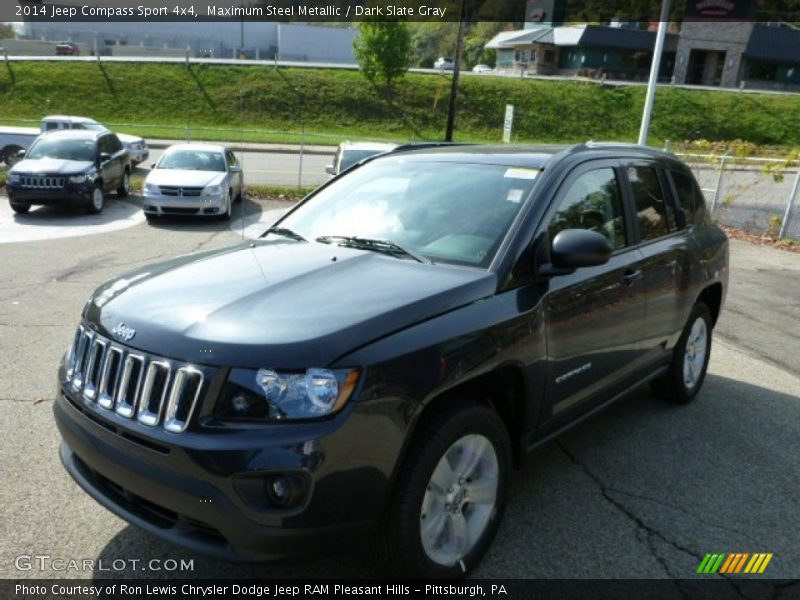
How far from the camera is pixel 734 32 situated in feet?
195

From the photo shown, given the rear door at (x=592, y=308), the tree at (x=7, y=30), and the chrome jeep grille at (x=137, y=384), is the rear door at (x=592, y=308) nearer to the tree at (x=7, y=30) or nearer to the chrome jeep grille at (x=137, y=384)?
the chrome jeep grille at (x=137, y=384)

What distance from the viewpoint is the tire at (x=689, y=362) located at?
4.98 m

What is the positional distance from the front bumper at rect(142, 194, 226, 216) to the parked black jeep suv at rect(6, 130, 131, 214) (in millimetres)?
1443

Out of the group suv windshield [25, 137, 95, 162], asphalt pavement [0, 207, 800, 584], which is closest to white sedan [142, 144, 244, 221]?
Result: suv windshield [25, 137, 95, 162]

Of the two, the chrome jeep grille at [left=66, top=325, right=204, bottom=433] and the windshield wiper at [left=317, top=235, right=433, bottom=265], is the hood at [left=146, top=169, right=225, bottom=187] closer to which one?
the windshield wiper at [left=317, top=235, right=433, bottom=265]

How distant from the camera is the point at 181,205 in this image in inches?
516

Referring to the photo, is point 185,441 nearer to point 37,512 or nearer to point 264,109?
point 37,512

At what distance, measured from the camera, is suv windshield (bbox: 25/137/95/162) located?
14453 millimetres

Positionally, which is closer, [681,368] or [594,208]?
[594,208]

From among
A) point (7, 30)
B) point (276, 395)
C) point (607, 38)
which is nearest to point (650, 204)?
point (276, 395)

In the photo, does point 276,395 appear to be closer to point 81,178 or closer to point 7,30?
point 81,178

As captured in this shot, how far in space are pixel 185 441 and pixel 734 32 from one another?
68830 mm

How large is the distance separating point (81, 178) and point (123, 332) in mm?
12398

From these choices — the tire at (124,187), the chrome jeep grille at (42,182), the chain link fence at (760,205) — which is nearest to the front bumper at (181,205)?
the chrome jeep grille at (42,182)
